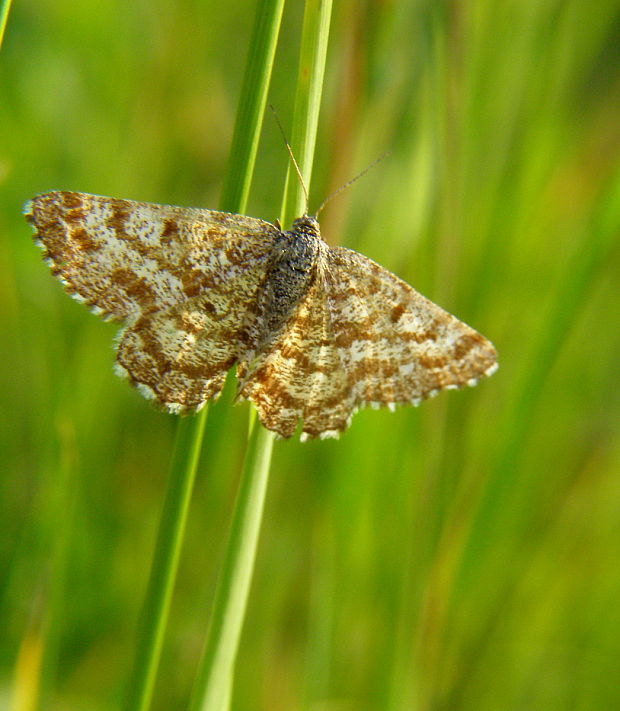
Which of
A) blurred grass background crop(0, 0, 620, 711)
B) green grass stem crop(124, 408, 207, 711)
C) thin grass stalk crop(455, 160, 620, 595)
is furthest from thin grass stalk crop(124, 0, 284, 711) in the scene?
thin grass stalk crop(455, 160, 620, 595)

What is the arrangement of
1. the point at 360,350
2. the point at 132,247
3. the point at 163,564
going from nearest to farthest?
the point at 163,564 → the point at 132,247 → the point at 360,350

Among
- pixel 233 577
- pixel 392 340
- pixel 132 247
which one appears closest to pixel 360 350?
pixel 392 340

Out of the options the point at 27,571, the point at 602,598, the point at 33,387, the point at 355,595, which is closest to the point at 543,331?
the point at 355,595

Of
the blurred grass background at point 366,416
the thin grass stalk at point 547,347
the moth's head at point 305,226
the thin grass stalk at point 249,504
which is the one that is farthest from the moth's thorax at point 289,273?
the thin grass stalk at point 547,347

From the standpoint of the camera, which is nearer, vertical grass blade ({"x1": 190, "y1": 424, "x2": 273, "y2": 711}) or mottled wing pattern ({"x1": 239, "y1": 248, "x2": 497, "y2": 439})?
vertical grass blade ({"x1": 190, "y1": 424, "x2": 273, "y2": 711})

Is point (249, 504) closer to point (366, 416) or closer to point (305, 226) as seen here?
point (305, 226)

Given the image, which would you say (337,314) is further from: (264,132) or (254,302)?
(264,132)

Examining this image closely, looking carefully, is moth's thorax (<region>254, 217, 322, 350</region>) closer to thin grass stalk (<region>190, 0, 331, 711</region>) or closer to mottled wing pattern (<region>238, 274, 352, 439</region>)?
mottled wing pattern (<region>238, 274, 352, 439</region>)

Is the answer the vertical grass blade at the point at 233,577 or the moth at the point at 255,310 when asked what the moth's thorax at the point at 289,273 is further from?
the vertical grass blade at the point at 233,577
